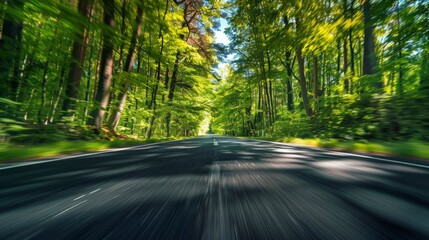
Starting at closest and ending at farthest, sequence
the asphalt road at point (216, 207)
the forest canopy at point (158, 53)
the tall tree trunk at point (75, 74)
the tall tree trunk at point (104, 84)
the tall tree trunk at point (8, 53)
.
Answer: the asphalt road at point (216, 207) → the forest canopy at point (158, 53) → the tall tree trunk at point (8, 53) → the tall tree trunk at point (75, 74) → the tall tree trunk at point (104, 84)

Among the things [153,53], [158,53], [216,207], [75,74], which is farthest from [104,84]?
[216,207]

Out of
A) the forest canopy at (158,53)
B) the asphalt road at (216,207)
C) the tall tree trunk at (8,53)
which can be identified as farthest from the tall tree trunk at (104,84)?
the asphalt road at (216,207)

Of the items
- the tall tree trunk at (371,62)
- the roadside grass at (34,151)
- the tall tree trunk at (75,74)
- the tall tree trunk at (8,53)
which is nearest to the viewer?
the roadside grass at (34,151)

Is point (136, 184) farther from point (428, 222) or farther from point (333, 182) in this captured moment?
point (428, 222)

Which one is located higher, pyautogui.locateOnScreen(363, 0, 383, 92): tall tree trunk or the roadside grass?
pyautogui.locateOnScreen(363, 0, 383, 92): tall tree trunk

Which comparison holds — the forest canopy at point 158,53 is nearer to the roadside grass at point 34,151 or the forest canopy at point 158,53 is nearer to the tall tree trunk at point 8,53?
the tall tree trunk at point 8,53

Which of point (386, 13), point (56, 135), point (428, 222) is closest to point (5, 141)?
point (56, 135)

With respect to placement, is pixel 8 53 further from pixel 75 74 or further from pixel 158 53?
pixel 158 53

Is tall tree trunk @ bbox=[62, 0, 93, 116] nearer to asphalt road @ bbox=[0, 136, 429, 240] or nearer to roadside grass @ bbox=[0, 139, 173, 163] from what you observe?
roadside grass @ bbox=[0, 139, 173, 163]

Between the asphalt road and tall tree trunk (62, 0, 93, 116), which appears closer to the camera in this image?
the asphalt road

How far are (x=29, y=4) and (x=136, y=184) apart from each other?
11.3 feet

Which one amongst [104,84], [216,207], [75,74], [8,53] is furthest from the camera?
[104,84]

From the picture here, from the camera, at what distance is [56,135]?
6.08 m

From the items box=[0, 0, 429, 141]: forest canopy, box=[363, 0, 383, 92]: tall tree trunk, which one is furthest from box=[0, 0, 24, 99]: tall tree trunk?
box=[363, 0, 383, 92]: tall tree trunk
